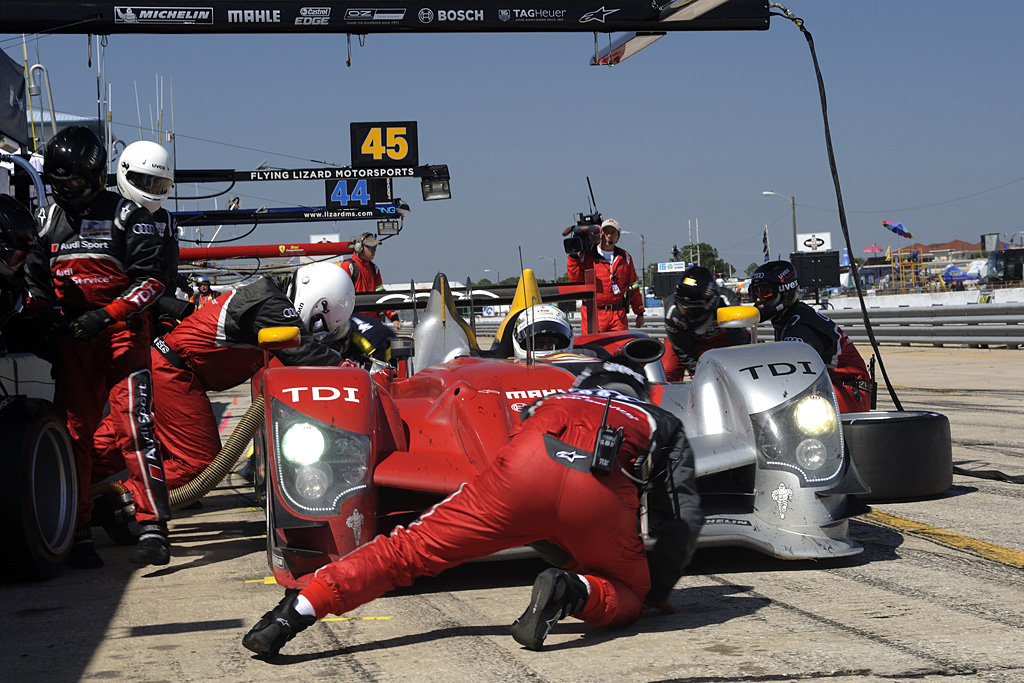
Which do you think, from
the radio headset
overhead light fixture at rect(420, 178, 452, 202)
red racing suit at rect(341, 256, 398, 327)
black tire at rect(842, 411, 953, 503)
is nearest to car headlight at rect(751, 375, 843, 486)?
black tire at rect(842, 411, 953, 503)

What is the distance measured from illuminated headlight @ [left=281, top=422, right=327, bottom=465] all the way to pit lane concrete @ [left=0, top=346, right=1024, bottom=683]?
573 millimetres

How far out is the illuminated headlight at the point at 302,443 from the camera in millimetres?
4012

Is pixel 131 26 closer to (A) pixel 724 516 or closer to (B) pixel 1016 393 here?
(A) pixel 724 516

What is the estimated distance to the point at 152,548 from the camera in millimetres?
4926

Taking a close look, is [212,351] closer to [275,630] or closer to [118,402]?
[118,402]

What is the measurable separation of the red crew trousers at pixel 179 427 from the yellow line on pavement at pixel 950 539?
343cm

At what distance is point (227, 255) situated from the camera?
1563 centimetres

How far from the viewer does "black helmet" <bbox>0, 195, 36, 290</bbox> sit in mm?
4750

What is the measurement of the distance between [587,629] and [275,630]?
103cm

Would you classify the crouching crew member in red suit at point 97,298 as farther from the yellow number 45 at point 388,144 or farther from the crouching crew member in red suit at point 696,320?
the yellow number 45 at point 388,144

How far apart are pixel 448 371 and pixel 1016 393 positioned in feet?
29.3

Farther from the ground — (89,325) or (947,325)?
(89,325)

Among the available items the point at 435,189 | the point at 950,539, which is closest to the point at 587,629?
the point at 950,539

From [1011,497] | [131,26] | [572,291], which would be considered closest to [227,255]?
[131,26]
